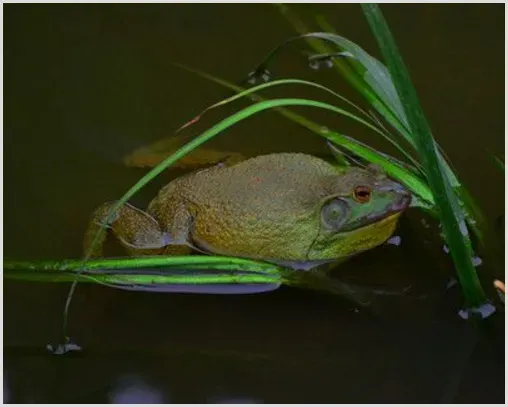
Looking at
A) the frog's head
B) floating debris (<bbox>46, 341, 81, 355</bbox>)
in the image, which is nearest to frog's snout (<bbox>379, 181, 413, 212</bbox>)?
the frog's head

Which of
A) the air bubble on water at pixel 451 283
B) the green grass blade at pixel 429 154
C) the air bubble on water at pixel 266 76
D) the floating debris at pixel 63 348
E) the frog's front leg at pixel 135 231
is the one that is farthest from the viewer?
the air bubble on water at pixel 266 76

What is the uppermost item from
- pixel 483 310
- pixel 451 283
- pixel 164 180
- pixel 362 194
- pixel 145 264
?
pixel 164 180

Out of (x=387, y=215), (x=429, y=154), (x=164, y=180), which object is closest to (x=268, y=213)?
(x=387, y=215)

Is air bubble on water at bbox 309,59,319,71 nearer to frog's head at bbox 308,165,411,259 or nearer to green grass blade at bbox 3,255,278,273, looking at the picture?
frog's head at bbox 308,165,411,259

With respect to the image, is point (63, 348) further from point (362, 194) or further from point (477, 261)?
point (477, 261)

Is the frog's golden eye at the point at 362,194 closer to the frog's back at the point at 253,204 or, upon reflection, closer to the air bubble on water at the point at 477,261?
the frog's back at the point at 253,204

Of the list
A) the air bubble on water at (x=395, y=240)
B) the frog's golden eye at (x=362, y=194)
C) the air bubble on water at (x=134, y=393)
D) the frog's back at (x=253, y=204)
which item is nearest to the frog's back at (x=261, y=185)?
the frog's back at (x=253, y=204)

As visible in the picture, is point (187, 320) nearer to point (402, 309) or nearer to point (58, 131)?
point (402, 309)

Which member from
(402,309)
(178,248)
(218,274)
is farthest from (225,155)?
(402,309)
